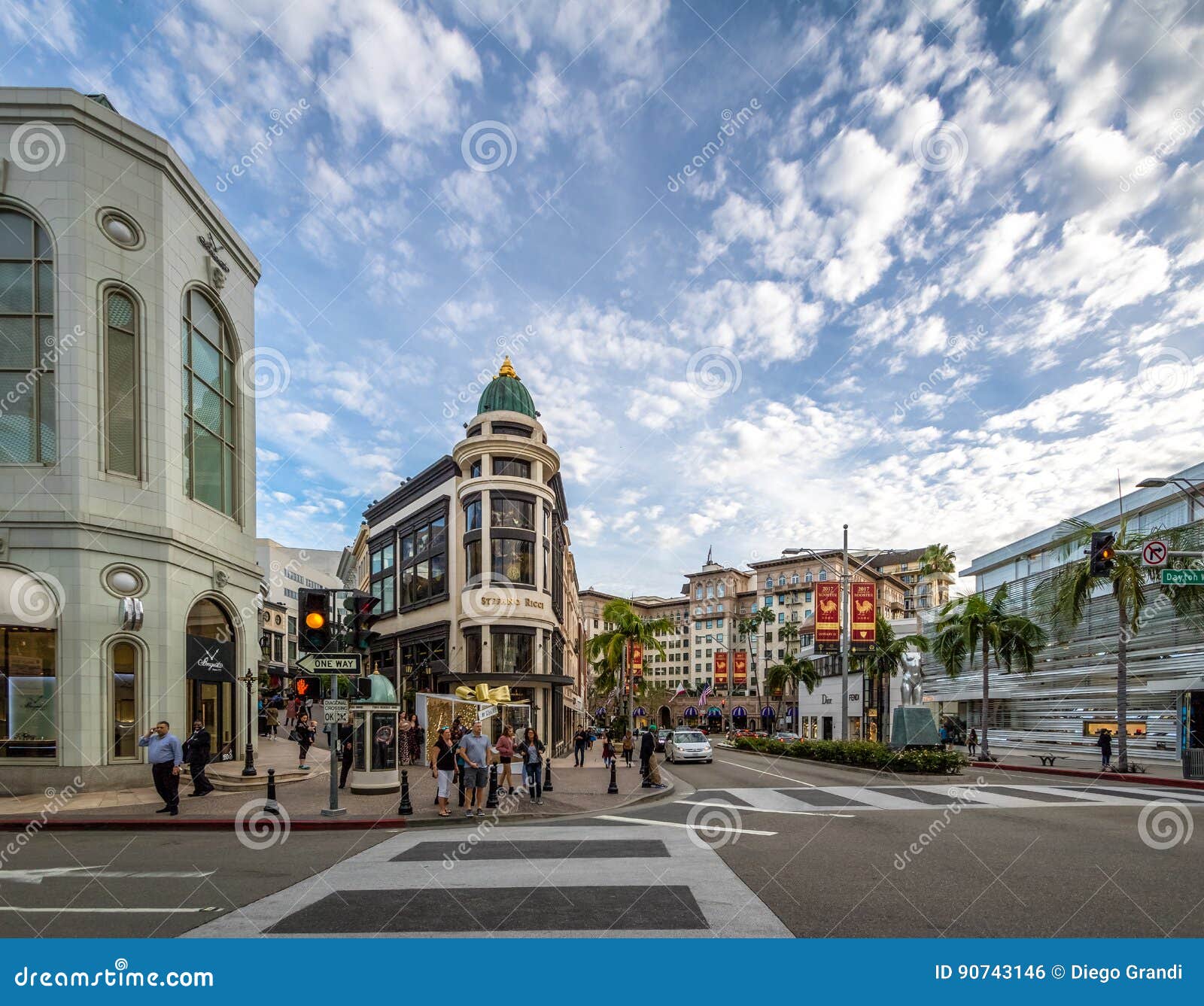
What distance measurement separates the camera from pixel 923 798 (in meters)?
17.5

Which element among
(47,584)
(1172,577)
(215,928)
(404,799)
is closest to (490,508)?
(47,584)

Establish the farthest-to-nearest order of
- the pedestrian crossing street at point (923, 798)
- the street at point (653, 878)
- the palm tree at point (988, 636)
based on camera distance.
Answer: the palm tree at point (988, 636)
the pedestrian crossing street at point (923, 798)
the street at point (653, 878)

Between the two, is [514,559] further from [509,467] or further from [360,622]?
[360,622]

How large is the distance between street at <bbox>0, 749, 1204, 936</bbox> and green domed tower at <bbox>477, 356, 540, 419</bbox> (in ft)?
98.8

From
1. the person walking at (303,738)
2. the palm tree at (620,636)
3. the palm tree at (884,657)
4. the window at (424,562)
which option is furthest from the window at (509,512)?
the palm tree at (884,657)

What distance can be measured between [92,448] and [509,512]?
71.3 ft

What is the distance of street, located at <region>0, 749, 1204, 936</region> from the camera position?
22.1 ft

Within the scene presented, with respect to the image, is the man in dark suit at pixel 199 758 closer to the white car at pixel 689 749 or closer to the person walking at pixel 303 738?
the person walking at pixel 303 738

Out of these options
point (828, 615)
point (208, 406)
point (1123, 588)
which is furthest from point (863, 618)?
point (208, 406)

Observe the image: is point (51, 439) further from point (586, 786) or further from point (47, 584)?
point (586, 786)

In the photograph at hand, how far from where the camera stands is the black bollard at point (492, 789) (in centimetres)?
1549

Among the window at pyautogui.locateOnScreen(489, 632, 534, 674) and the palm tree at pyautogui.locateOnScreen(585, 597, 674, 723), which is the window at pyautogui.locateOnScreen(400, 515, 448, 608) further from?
the palm tree at pyautogui.locateOnScreen(585, 597, 674, 723)

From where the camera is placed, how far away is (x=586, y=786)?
2075 centimetres

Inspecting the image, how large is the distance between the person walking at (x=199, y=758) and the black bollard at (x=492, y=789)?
6414mm
